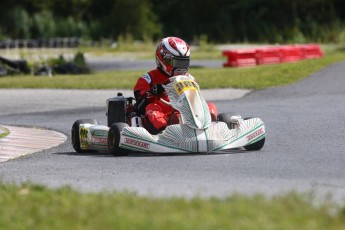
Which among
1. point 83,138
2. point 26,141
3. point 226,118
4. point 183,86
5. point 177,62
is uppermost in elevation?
point 177,62

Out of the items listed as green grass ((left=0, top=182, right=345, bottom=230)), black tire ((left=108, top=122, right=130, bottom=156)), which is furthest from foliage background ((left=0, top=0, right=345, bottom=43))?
green grass ((left=0, top=182, right=345, bottom=230))

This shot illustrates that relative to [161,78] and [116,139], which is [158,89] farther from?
[116,139]

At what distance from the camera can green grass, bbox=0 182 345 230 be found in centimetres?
599

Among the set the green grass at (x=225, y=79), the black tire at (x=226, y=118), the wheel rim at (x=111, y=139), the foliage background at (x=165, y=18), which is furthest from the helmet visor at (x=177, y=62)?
the foliage background at (x=165, y=18)

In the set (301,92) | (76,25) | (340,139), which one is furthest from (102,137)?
(76,25)

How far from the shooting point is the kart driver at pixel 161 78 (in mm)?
11707

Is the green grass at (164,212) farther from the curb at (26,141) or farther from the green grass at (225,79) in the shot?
the green grass at (225,79)

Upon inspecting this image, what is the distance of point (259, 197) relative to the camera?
6.90 m

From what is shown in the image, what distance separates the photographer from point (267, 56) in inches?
1244

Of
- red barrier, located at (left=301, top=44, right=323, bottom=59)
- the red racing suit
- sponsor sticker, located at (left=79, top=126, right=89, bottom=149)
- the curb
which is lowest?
red barrier, located at (left=301, top=44, right=323, bottom=59)

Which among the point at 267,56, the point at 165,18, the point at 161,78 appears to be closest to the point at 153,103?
the point at 161,78

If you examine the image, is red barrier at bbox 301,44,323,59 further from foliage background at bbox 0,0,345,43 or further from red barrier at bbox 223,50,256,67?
foliage background at bbox 0,0,345,43

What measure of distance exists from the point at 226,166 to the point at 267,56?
2225 cm

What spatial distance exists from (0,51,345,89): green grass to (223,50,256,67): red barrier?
3.20m
